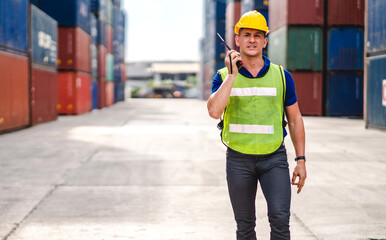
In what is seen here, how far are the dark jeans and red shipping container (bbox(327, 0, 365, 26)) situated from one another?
83.5 ft

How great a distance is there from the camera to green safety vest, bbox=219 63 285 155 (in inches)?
147

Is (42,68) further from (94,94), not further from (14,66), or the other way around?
(94,94)

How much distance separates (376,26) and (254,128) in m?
16.2

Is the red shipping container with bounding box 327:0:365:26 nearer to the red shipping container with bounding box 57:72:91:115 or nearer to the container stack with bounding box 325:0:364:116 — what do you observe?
the container stack with bounding box 325:0:364:116

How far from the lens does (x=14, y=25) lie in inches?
708

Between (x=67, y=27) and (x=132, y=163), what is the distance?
65.0 feet

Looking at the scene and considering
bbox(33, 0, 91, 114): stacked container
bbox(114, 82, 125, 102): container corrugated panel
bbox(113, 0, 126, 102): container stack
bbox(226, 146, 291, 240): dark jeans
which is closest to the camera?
bbox(226, 146, 291, 240): dark jeans

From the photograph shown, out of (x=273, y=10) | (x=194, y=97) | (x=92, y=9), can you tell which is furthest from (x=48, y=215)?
(x=194, y=97)

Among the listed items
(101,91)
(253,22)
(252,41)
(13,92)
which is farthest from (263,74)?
(101,91)

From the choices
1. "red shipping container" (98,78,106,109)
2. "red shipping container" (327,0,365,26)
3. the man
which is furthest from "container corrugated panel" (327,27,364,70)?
the man

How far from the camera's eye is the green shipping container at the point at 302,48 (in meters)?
27.6

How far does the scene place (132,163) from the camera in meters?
10.6

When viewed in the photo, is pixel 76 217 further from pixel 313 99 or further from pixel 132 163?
pixel 313 99

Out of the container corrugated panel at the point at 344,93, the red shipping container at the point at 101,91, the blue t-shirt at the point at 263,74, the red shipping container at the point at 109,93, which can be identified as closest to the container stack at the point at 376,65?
the container corrugated panel at the point at 344,93
